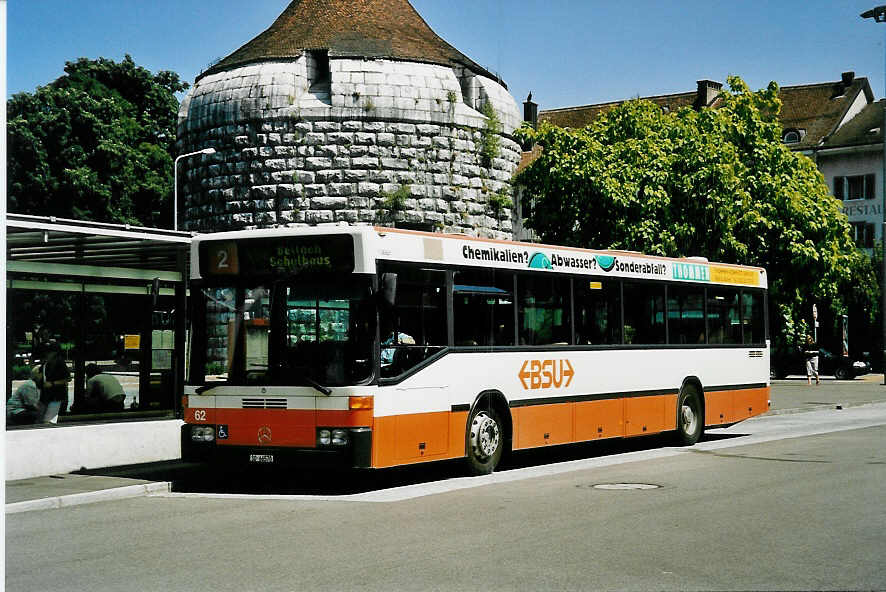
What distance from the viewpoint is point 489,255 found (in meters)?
15.1

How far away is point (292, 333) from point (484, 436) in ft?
9.83

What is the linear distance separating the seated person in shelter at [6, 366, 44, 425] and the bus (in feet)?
8.31

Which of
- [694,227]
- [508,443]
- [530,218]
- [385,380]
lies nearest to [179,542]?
[385,380]

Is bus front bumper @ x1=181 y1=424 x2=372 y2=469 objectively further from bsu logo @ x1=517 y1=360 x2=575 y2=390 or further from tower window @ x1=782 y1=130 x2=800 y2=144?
tower window @ x1=782 y1=130 x2=800 y2=144

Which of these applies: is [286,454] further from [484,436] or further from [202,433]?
[484,436]

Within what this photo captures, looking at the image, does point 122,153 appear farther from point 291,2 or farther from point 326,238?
point 326,238

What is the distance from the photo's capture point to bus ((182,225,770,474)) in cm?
1306

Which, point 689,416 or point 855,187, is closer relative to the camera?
point 689,416

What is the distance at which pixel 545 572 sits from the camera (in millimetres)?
7938

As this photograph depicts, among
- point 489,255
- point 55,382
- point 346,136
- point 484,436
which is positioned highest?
point 346,136

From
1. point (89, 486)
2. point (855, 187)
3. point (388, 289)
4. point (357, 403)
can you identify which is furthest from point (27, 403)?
point (855, 187)

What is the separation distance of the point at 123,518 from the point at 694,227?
25.2m

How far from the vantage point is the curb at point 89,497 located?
1208 cm

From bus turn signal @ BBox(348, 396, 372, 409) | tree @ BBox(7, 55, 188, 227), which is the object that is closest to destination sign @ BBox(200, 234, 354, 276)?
bus turn signal @ BBox(348, 396, 372, 409)
